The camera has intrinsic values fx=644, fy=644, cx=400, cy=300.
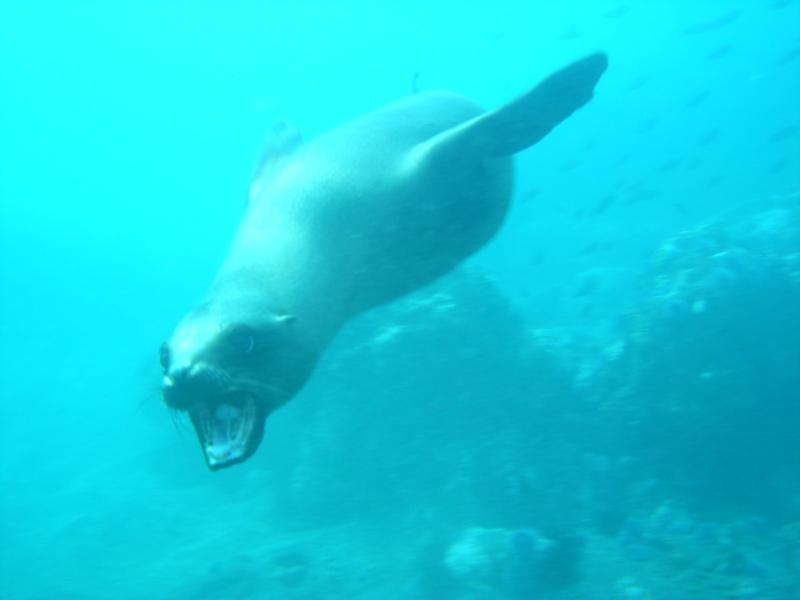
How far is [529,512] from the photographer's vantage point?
319 inches

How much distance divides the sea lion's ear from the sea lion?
11 millimetres

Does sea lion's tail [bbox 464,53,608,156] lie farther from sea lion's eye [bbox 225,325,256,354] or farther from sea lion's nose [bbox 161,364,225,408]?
sea lion's nose [bbox 161,364,225,408]

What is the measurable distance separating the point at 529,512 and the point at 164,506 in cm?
927

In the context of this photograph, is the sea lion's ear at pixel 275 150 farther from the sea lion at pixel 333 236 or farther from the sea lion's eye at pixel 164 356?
the sea lion's eye at pixel 164 356

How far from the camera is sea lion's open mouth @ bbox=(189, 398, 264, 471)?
199 centimetres

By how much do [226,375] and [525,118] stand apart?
1810 mm

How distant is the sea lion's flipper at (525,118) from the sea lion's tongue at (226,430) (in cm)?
147

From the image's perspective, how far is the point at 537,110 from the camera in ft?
9.69

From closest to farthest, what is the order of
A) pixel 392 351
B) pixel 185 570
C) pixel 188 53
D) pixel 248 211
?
1. pixel 248 211
2. pixel 392 351
3. pixel 185 570
4. pixel 188 53

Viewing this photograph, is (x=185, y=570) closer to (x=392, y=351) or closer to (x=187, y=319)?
(x=392, y=351)

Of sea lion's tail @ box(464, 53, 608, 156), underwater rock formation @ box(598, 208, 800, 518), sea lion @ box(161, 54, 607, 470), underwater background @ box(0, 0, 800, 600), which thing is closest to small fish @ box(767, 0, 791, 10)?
underwater background @ box(0, 0, 800, 600)

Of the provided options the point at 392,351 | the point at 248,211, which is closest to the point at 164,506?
the point at 392,351

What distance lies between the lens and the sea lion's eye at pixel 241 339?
6.49 ft

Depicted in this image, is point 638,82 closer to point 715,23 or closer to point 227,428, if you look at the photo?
point 715,23
